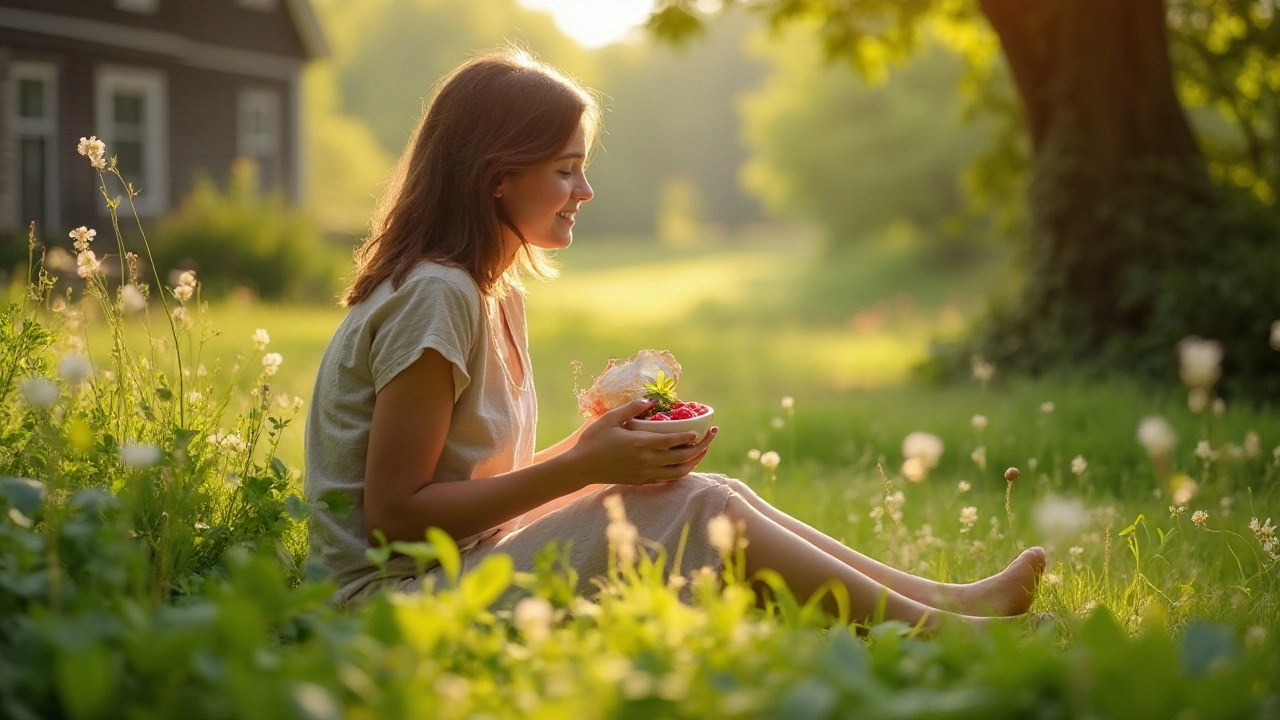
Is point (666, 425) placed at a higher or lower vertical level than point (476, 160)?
lower

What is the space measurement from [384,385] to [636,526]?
0.66 meters

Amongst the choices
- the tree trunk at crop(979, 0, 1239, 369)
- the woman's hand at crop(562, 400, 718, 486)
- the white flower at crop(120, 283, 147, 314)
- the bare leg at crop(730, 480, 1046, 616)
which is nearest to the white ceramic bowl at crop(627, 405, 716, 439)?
the woman's hand at crop(562, 400, 718, 486)

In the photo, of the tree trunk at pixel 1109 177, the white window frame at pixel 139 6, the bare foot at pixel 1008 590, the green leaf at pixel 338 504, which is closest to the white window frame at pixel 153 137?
the white window frame at pixel 139 6

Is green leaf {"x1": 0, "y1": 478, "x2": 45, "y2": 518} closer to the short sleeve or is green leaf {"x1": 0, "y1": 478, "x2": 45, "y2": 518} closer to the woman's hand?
the short sleeve

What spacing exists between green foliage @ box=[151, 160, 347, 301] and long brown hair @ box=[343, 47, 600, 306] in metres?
13.4

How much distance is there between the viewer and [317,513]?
2.77m

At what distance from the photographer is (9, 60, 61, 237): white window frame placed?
15.8 m

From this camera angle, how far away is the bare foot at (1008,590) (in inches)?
110

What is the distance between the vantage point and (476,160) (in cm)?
285

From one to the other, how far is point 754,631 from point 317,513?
1262mm

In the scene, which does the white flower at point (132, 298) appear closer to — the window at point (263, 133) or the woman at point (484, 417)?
the woman at point (484, 417)

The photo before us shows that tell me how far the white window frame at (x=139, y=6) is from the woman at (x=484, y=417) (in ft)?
53.7

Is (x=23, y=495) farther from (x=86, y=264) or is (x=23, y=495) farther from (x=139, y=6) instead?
(x=139, y=6)

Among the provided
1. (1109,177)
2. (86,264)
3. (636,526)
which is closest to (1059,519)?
(636,526)
